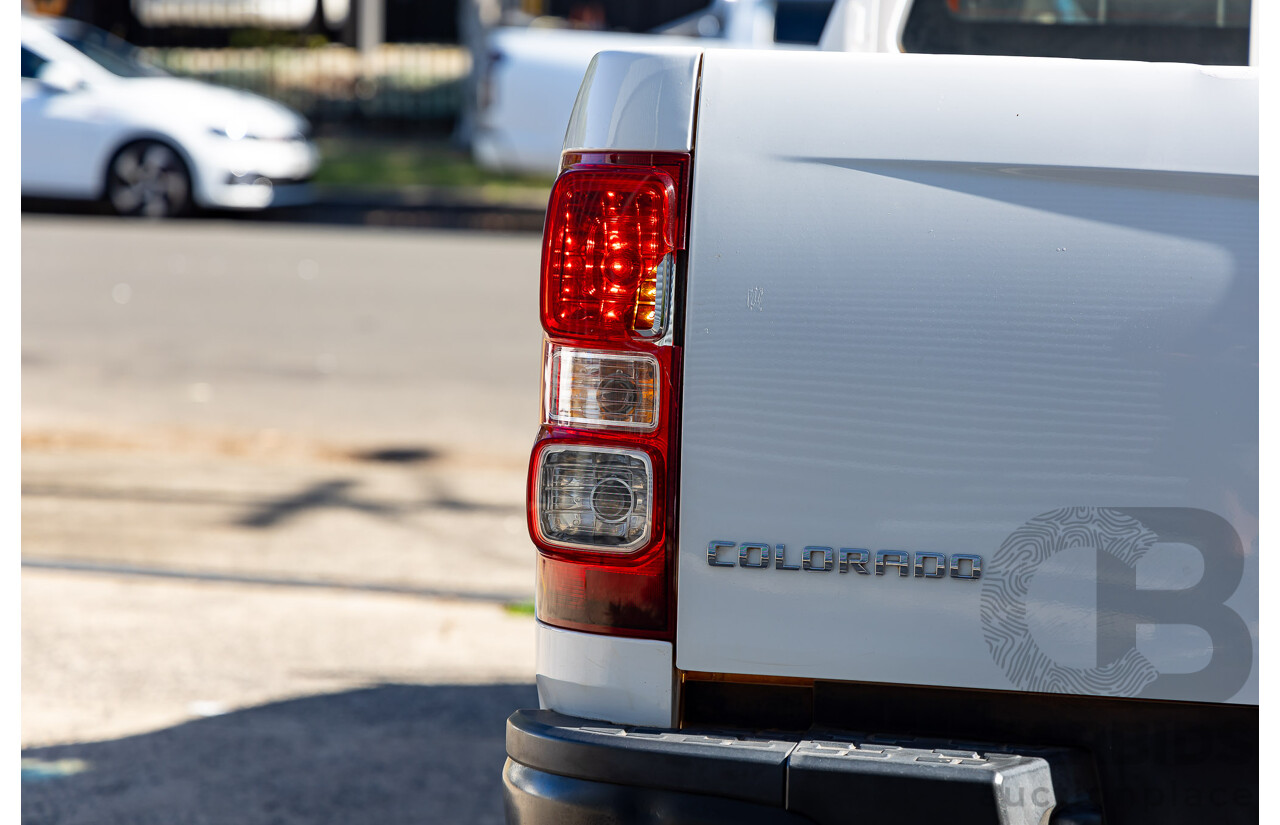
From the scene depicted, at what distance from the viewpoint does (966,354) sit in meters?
1.87

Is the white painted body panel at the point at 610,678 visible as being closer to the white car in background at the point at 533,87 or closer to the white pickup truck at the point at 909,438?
the white pickup truck at the point at 909,438

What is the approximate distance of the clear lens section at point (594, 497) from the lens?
1.99 meters

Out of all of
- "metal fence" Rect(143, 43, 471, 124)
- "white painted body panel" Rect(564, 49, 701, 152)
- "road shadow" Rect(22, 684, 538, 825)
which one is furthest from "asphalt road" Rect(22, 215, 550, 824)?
"metal fence" Rect(143, 43, 471, 124)

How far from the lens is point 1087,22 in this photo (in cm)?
329

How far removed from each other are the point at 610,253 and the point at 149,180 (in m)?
12.1

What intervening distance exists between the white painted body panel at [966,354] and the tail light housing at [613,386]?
0.04 metres

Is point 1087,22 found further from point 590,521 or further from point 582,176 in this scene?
point 590,521

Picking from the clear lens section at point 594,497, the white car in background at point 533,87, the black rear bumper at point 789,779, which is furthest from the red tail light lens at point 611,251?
the white car in background at point 533,87

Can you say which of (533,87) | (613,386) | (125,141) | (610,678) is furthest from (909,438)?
(125,141)

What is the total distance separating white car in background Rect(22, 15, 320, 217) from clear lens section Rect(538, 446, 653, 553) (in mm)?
11751

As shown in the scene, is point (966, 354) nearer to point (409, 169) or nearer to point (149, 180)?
point (149, 180)

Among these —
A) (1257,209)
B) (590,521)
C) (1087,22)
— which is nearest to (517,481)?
(1087,22)

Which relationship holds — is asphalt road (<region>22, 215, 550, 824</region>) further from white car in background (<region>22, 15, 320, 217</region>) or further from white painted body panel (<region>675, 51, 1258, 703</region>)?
white car in background (<region>22, 15, 320, 217</region>)

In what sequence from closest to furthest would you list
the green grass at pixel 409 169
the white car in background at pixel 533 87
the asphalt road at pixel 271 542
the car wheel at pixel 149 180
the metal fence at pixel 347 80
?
the asphalt road at pixel 271 542
the white car in background at pixel 533 87
the car wheel at pixel 149 180
the green grass at pixel 409 169
the metal fence at pixel 347 80
